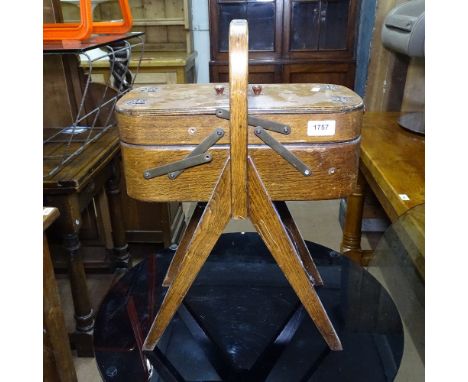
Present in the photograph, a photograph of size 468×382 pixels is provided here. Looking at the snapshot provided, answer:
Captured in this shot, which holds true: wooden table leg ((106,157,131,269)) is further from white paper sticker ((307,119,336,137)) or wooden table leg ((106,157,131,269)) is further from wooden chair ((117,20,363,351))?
white paper sticker ((307,119,336,137))

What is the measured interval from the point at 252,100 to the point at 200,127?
0.10 meters

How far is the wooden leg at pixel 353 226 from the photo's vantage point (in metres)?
1.73

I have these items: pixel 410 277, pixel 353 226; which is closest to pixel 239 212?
pixel 410 277

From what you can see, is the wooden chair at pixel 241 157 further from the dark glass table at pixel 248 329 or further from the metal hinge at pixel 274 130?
the dark glass table at pixel 248 329

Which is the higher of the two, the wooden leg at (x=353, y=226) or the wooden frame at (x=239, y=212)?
the wooden frame at (x=239, y=212)

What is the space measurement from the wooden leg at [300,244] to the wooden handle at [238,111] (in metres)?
0.30

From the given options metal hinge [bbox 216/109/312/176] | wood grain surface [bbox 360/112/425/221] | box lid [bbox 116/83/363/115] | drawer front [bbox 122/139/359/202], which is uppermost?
box lid [bbox 116/83/363/115]

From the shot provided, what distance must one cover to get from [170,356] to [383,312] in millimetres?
455

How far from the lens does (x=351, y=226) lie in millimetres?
1807

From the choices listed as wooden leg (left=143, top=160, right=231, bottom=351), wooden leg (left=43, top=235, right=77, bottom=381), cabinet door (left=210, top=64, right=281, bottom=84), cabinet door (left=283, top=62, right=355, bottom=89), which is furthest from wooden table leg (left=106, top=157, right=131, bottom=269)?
cabinet door (left=283, top=62, right=355, bottom=89)

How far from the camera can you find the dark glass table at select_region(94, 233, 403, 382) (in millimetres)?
729

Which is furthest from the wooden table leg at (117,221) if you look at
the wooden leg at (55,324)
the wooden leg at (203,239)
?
the wooden leg at (203,239)

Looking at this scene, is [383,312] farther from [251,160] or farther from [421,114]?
[421,114]

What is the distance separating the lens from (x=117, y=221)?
5.57 ft
